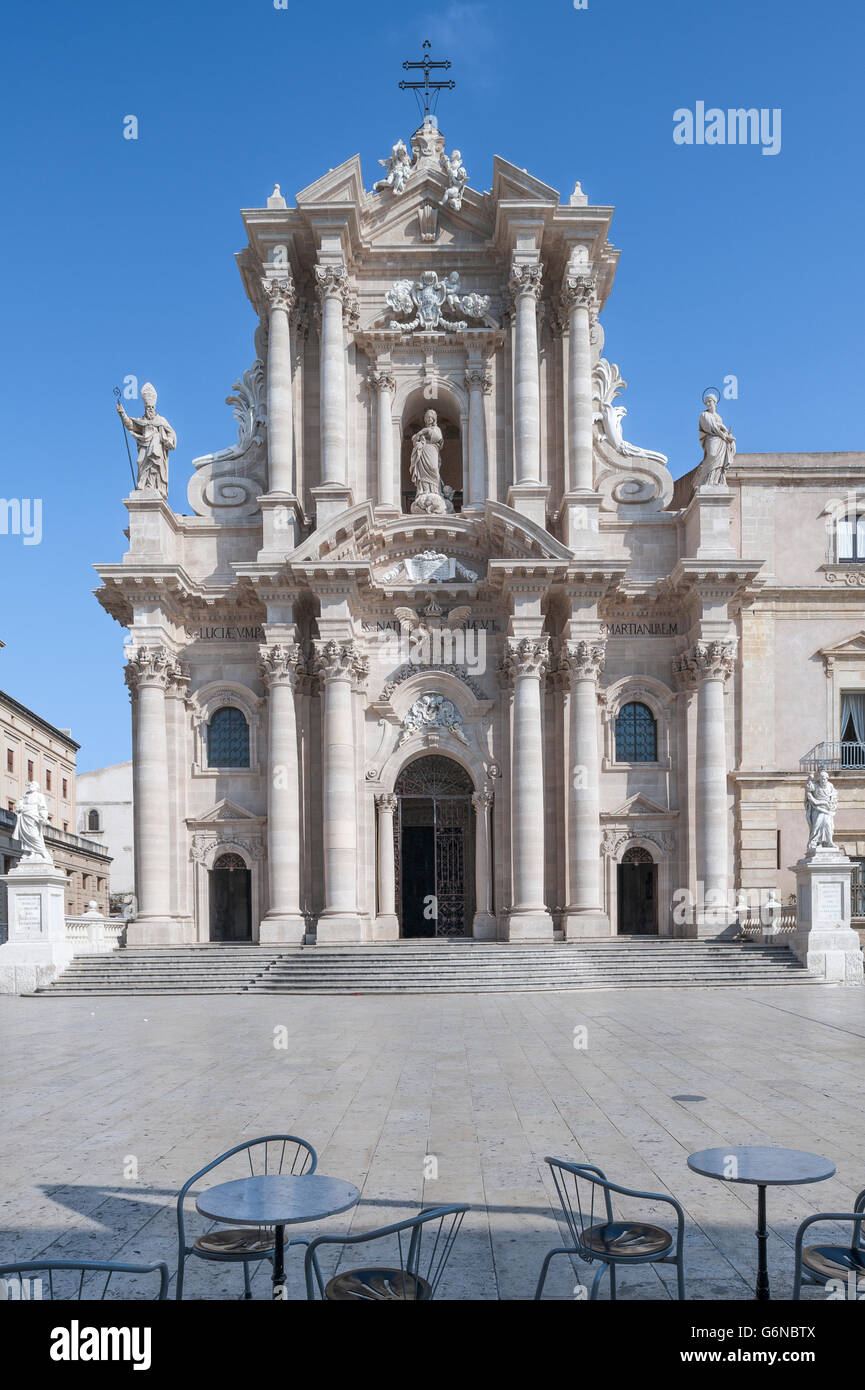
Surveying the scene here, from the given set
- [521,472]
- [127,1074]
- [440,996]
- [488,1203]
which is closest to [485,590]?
[521,472]

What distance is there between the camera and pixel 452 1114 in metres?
11.8

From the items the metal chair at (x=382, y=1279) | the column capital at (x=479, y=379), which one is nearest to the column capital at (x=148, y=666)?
the column capital at (x=479, y=379)

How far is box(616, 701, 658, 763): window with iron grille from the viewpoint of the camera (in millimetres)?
33469

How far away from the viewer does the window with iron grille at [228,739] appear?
33.3 m

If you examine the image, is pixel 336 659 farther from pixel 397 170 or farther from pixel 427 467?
pixel 397 170

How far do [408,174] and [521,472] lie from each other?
415 inches

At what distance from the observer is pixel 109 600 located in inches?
1268

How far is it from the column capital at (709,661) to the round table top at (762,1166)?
84.1ft

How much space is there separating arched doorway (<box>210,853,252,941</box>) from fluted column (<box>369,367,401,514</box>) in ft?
38.5

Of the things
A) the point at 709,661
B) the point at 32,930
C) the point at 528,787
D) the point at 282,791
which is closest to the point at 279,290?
the point at 282,791

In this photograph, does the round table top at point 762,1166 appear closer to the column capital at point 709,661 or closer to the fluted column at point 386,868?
the column capital at point 709,661

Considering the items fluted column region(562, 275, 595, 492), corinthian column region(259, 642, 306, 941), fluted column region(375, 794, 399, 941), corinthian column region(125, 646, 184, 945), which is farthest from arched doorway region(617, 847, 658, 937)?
corinthian column region(125, 646, 184, 945)

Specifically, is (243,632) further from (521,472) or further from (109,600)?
(521,472)

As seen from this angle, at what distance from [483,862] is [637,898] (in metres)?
5.05
